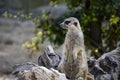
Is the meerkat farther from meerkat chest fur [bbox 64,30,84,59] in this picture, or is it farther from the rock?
the rock

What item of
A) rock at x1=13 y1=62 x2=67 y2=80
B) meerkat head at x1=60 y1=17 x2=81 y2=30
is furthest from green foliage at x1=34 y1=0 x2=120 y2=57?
rock at x1=13 y1=62 x2=67 y2=80

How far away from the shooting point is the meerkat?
197 inches

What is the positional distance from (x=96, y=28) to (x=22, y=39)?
5692 mm

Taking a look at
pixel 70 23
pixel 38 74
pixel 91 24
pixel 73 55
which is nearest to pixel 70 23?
pixel 70 23

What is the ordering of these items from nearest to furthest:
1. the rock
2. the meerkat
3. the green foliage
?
the rock, the meerkat, the green foliage

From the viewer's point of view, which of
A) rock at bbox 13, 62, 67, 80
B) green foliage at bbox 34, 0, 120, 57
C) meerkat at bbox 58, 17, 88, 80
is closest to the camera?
rock at bbox 13, 62, 67, 80

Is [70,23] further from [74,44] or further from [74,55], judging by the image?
[74,55]

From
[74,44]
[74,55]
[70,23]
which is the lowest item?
[74,55]

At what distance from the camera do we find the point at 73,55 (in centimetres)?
503

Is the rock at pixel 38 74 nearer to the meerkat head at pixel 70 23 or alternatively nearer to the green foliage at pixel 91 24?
the meerkat head at pixel 70 23

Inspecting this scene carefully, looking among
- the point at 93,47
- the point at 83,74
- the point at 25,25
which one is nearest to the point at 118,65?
the point at 83,74

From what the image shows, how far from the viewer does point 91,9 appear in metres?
8.50

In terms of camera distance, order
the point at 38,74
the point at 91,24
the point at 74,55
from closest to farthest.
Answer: the point at 38,74 → the point at 74,55 → the point at 91,24

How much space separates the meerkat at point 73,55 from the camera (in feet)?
16.4
